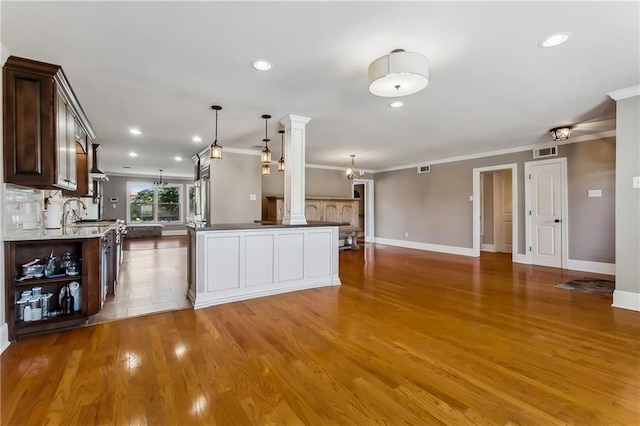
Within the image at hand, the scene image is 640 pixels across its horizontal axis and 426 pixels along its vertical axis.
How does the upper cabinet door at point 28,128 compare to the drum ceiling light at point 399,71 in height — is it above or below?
below

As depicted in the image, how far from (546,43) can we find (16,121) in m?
4.37

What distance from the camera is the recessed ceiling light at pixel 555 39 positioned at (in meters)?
2.20

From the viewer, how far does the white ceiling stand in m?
1.97

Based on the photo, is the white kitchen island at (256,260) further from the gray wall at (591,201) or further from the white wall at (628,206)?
the gray wall at (591,201)

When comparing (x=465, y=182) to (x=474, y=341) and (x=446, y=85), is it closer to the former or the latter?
(x=446, y=85)

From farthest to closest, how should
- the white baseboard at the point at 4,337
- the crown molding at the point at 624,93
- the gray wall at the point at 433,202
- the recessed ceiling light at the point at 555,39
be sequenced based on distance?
1. the gray wall at the point at 433,202
2. the crown molding at the point at 624,93
3. the white baseboard at the point at 4,337
4. the recessed ceiling light at the point at 555,39

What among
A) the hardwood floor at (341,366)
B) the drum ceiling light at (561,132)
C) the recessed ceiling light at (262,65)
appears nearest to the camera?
the hardwood floor at (341,366)

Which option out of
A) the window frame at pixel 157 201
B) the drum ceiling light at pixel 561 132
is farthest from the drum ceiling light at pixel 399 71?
the window frame at pixel 157 201

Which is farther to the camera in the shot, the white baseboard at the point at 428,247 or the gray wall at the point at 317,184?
the gray wall at the point at 317,184

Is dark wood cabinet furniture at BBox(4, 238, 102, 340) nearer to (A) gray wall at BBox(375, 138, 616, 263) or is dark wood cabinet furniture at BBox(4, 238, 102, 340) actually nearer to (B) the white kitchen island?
(B) the white kitchen island

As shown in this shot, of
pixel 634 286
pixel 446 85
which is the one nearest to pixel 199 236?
pixel 446 85

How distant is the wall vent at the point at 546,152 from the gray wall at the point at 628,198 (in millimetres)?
2515

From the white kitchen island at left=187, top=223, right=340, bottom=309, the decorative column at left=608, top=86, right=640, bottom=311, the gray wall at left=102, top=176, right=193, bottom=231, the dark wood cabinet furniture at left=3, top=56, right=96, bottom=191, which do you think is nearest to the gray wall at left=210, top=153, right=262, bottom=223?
the white kitchen island at left=187, top=223, right=340, bottom=309

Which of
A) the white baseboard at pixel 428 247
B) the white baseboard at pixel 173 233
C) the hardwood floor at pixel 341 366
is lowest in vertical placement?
the hardwood floor at pixel 341 366
